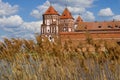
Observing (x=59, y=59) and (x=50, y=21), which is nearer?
(x=59, y=59)

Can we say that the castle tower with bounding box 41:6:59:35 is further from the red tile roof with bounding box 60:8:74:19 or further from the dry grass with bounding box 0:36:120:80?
the dry grass with bounding box 0:36:120:80

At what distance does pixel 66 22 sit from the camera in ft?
313

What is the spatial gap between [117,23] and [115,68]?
82.7 metres

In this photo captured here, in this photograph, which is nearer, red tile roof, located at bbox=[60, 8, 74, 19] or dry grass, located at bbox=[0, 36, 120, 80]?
dry grass, located at bbox=[0, 36, 120, 80]

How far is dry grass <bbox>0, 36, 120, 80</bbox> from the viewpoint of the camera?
4930 millimetres

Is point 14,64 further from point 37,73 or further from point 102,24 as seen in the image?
point 102,24

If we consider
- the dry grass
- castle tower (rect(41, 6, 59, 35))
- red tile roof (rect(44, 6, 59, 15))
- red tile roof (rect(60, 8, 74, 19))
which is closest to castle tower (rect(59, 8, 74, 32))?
red tile roof (rect(60, 8, 74, 19))

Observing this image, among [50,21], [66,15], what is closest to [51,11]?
[50,21]

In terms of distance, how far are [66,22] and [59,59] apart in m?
90.3

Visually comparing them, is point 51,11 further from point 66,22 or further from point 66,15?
point 66,22

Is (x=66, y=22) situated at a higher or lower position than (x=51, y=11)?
lower

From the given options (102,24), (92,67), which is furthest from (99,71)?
(102,24)

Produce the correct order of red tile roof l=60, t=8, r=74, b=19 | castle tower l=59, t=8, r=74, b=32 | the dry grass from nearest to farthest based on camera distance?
1. the dry grass
2. castle tower l=59, t=8, r=74, b=32
3. red tile roof l=60, t=8, r=74, b=19

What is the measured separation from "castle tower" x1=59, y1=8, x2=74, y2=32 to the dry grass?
87010 millimetres
